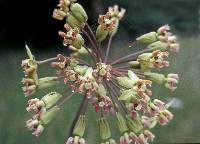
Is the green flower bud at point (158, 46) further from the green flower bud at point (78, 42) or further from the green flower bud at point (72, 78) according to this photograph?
the green flower bud at point (72, 78)

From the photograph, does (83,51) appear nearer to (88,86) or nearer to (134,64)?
(134,64)

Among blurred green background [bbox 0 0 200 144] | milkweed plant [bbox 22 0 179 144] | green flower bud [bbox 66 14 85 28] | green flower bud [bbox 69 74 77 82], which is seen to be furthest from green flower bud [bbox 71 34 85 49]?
blurred green background [bbox 0 0 200 144]

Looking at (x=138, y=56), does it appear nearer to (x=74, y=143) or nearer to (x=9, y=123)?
(x=74, y=143)

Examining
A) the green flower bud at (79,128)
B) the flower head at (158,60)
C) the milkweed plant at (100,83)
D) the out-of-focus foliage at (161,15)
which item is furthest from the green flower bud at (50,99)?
the out-of-focus foliage at (161,15)

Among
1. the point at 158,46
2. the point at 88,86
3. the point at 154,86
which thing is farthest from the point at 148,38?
the point at 154,86

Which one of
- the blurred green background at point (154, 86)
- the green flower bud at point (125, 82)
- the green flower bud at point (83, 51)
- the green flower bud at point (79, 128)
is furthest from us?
the blurred green background at point (154, 86)

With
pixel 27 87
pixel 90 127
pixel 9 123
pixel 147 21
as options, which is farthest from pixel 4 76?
pixel 27 87
